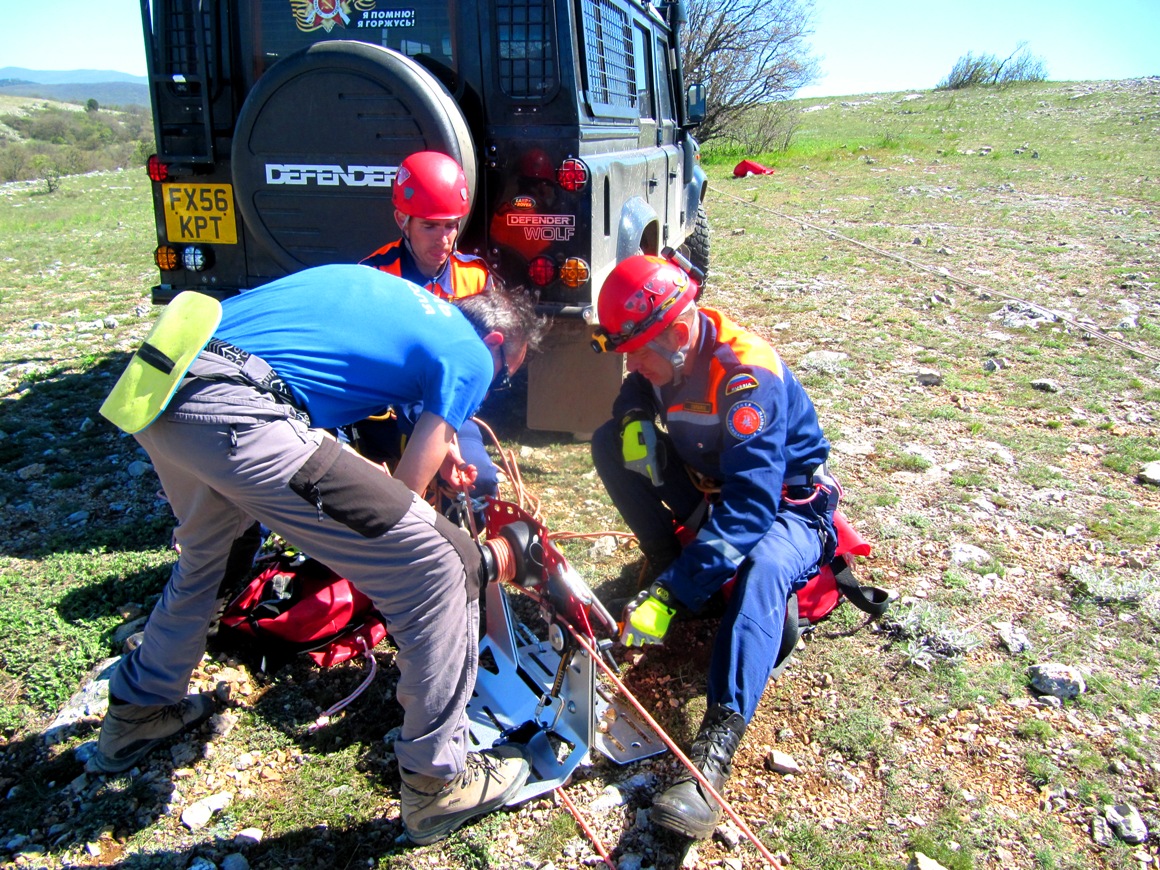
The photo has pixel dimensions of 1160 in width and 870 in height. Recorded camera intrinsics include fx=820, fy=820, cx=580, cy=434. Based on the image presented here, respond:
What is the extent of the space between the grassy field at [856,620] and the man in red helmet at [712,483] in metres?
0.30

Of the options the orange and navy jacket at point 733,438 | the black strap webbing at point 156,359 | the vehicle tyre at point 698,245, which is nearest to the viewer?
the black strap webbing at point 156,359

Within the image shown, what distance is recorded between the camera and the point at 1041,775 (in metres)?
2.44

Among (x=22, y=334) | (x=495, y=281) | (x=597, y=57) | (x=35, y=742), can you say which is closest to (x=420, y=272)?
(x=495, y=281)

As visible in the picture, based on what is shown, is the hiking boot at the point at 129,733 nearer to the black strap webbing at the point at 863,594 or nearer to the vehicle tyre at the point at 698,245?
the black strap webbing at the point at 863,594

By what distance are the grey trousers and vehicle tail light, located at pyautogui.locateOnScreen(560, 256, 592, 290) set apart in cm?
210

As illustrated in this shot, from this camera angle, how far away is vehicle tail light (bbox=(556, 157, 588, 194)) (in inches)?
153

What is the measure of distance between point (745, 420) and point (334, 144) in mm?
2368

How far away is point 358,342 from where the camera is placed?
2115 millimetres

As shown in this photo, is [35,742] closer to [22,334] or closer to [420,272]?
[420,272]

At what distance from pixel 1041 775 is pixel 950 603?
2.87 ft

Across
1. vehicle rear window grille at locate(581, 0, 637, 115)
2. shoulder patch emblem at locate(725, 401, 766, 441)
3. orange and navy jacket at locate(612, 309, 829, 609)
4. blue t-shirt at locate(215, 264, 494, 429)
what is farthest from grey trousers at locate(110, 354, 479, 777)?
vehicle rear window grille at locate(581, 0, 637, 115)

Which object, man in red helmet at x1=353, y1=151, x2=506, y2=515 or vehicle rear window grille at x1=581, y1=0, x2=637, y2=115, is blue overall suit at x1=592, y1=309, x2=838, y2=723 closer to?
man in red helmet at x1=353, y1=151, x2=506, y2=515

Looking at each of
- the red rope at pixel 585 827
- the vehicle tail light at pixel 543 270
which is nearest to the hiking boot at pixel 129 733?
the red rope at pixel 585 827

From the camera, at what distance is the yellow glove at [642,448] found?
10.1 feet
